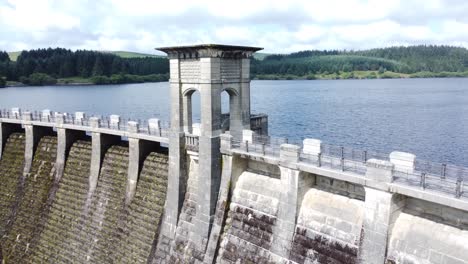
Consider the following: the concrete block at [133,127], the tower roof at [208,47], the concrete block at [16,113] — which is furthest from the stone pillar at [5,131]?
the tower roof at [208,47]

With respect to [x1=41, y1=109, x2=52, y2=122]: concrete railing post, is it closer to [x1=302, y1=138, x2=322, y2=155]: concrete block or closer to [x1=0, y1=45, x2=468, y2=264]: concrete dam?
[x1=0, y1=45, x2=468, y2=264]: concrete dam

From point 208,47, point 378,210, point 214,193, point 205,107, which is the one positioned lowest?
point 214,193

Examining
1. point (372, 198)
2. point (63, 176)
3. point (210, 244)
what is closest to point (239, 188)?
point (210, 244)

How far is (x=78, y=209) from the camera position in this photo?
1353 inches

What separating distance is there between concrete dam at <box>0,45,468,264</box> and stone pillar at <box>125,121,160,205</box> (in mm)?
130

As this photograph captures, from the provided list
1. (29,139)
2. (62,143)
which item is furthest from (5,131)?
(62,143)

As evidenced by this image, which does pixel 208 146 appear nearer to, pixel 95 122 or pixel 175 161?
pixel 175 161

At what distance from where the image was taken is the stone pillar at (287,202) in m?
21.6

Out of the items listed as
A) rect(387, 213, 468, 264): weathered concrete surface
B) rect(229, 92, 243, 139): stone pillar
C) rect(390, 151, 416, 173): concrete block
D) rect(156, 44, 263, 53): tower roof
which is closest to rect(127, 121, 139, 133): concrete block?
rect(156, 44, 263, 53): tower roof

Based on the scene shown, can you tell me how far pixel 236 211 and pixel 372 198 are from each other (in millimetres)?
9750

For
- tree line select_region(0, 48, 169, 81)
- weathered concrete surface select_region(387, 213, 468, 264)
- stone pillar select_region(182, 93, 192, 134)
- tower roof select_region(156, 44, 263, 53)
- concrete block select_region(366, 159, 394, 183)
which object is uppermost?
tree line select_region(0, 48, 169, 81)

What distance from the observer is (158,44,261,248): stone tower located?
80.8 feet

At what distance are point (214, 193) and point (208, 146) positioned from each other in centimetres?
320

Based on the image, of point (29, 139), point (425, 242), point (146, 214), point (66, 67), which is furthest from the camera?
point (66, 67)
